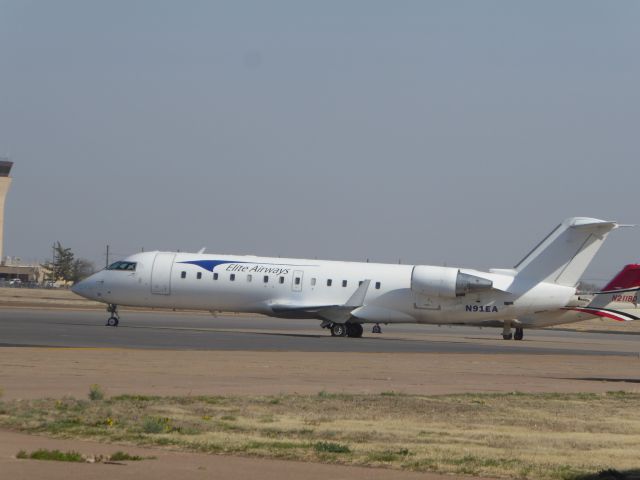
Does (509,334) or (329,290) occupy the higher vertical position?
(329,290)

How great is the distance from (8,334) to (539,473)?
29.9 metres

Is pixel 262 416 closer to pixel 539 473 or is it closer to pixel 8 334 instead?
pixel 539 473

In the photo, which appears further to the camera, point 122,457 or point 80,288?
point 80,288

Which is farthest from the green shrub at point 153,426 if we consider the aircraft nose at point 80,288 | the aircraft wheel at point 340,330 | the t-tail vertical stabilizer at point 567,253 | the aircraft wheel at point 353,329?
the aircraft nose at point 80,288

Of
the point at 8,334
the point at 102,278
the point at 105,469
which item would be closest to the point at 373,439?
the point at 105,469

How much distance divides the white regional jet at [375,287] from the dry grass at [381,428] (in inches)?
1162

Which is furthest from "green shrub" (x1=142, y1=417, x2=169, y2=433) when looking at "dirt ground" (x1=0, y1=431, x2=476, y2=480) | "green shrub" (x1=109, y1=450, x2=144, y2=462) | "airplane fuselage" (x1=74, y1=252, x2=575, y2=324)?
"airplane fuselage" (x1=74, y1=252, x2=575, y2=324)

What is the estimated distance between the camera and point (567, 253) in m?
50.8

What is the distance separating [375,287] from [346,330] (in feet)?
7.51

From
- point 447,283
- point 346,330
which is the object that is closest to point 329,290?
point 346,330

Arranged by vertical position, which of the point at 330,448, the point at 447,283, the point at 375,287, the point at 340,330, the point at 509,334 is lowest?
the point at 330,448

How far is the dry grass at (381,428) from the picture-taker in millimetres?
13383

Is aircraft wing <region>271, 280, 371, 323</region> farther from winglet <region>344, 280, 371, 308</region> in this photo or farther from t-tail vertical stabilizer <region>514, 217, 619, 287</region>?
t-tail vertical stabilizer <region>514, 217, 619, 287</region>

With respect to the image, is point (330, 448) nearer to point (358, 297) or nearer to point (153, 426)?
point (153, 426)
